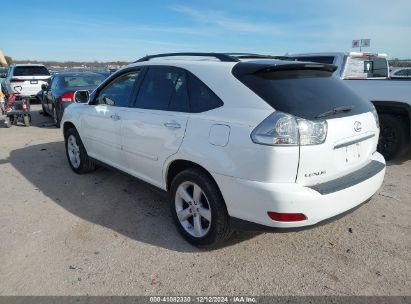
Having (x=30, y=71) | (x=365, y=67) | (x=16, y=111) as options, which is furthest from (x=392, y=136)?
(x=30, y=71)

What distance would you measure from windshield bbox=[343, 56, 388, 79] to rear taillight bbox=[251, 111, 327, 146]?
5347 millimetres

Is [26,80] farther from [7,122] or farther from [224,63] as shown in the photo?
[224,63]

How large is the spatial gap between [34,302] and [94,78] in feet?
28.2

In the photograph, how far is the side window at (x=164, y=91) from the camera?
3.46 m

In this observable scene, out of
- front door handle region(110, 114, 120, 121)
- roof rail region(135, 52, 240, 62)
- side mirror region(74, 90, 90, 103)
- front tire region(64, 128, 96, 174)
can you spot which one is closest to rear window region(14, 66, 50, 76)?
front tire region(64, 128, 96, 174)

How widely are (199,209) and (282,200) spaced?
940mm

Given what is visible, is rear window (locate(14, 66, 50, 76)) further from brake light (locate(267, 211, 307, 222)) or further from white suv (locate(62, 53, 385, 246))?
brake light (locate(267, 211, 307, 222))

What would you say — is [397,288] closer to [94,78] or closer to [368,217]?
[368,217]

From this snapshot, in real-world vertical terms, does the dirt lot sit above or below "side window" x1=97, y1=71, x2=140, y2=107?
below

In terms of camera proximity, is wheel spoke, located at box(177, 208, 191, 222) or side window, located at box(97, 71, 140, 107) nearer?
wheel spoke, located at box(177, 208, 191, 222)

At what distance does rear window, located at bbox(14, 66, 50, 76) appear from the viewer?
47.7 feet

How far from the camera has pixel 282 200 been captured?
8.66ft

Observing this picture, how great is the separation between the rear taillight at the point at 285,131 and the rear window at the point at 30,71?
14465mm

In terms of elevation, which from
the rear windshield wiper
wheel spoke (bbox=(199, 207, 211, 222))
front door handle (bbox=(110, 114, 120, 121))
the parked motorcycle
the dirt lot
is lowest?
the dirt lot
